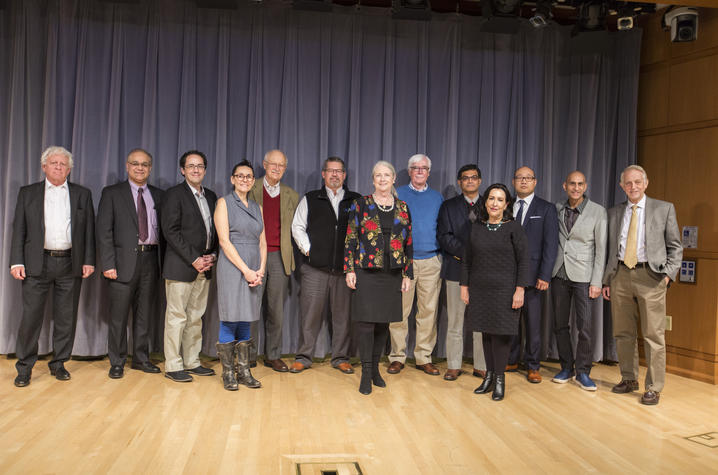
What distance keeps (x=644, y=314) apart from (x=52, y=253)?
433cm

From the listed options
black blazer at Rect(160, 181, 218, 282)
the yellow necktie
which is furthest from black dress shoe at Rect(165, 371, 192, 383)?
the yellow necktie

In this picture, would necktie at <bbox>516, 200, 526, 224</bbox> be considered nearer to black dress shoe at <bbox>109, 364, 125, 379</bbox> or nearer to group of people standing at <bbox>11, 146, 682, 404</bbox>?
group of people standing at <bbox>11, 146, 682, 404</bbox>

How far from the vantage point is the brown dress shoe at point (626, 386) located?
4.08 metres

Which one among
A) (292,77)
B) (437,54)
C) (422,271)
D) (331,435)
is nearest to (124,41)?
(292,77)

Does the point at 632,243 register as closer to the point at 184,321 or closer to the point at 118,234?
the point at 184,321

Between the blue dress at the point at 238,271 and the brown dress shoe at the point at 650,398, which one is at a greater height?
the blue dress at the point at 238,271

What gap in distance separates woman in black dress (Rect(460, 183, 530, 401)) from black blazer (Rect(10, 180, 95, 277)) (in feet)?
9.51

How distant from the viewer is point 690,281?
4664 millimetres

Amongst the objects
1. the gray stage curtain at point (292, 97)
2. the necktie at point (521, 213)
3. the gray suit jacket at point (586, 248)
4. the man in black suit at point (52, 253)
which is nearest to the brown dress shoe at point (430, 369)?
the gray stage curtain at point (292, 97)

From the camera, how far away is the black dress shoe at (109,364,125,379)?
4102mm

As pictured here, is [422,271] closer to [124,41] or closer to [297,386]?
[297,386]

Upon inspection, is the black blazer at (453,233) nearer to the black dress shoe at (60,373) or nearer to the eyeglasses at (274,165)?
the eyeglasses at (274,165)

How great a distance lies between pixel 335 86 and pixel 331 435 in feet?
10.4

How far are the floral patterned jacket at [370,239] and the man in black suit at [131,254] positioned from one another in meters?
1.58
